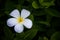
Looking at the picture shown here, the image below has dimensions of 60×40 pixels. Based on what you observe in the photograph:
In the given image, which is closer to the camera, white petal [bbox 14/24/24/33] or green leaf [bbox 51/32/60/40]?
white petal [bbox 14/24/24/33]

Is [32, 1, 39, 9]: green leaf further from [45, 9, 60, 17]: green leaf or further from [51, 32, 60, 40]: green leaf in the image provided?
[51, 32, 60, 40]: green leaf

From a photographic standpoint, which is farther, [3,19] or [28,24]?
[3,19]

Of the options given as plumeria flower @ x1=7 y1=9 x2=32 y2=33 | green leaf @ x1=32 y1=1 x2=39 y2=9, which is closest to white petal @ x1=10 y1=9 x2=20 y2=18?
plumeria flower @ x1=7 y1=9 x2=32 y2=33

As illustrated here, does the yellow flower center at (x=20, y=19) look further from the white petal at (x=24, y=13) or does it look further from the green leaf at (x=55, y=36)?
the green leaf at (x=55, y=36)

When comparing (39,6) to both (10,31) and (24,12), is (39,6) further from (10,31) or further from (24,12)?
(10,31)

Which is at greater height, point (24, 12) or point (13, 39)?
point (24, 12)

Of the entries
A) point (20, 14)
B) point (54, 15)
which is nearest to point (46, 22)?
point (54, 15)
